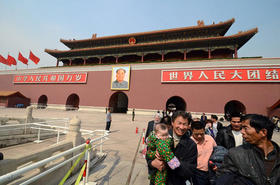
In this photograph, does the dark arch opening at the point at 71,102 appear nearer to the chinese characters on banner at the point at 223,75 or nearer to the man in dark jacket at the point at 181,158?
the chinese characters on banner at the point at 223,75

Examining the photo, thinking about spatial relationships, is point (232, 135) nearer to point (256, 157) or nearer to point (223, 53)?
point (256, 157)

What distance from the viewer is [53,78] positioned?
1875 cm

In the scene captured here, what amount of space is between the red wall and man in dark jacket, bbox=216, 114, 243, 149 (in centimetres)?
1215

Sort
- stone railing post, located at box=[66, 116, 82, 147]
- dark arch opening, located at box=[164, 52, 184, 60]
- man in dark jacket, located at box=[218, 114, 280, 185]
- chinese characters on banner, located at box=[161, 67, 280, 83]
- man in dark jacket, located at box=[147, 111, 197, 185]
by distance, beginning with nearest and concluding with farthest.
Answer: man in dark jacket, located at box=[218, 114, 280, 185], man in dark jacket, located at box=[147, 111, 197, 185], stone railing post, located at box=[66, 116, 82, 147], chinese characters on banner, located at box=[161, 67, 280, 83], dark arch opening, located at box=[164, 52, 184, 60]

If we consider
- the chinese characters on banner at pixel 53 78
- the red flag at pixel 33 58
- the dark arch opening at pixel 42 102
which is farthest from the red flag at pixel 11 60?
the dark arch opening at pixel 42 102

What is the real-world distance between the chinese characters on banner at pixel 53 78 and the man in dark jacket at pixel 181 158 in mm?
18016

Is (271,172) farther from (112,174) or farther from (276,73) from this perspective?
(276,73)

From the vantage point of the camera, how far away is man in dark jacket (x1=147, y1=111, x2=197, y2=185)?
1.30 m

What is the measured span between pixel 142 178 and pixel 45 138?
555 cm

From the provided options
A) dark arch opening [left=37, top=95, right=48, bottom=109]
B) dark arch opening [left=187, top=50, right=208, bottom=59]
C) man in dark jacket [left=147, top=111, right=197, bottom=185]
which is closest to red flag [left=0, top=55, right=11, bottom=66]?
dark arch opening [left=37, top=95, right=48, bottom=109]

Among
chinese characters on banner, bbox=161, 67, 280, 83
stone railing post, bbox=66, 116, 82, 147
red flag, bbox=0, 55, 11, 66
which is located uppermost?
red flag, bbox=0, 55, 11, 66

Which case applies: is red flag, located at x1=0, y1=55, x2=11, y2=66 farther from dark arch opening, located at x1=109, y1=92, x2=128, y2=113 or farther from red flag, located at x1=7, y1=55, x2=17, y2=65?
dark arch opening, located at x1=109, y1=92, x2=128, y2=113

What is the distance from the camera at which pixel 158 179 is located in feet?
4.53

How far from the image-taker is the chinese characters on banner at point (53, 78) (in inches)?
702
